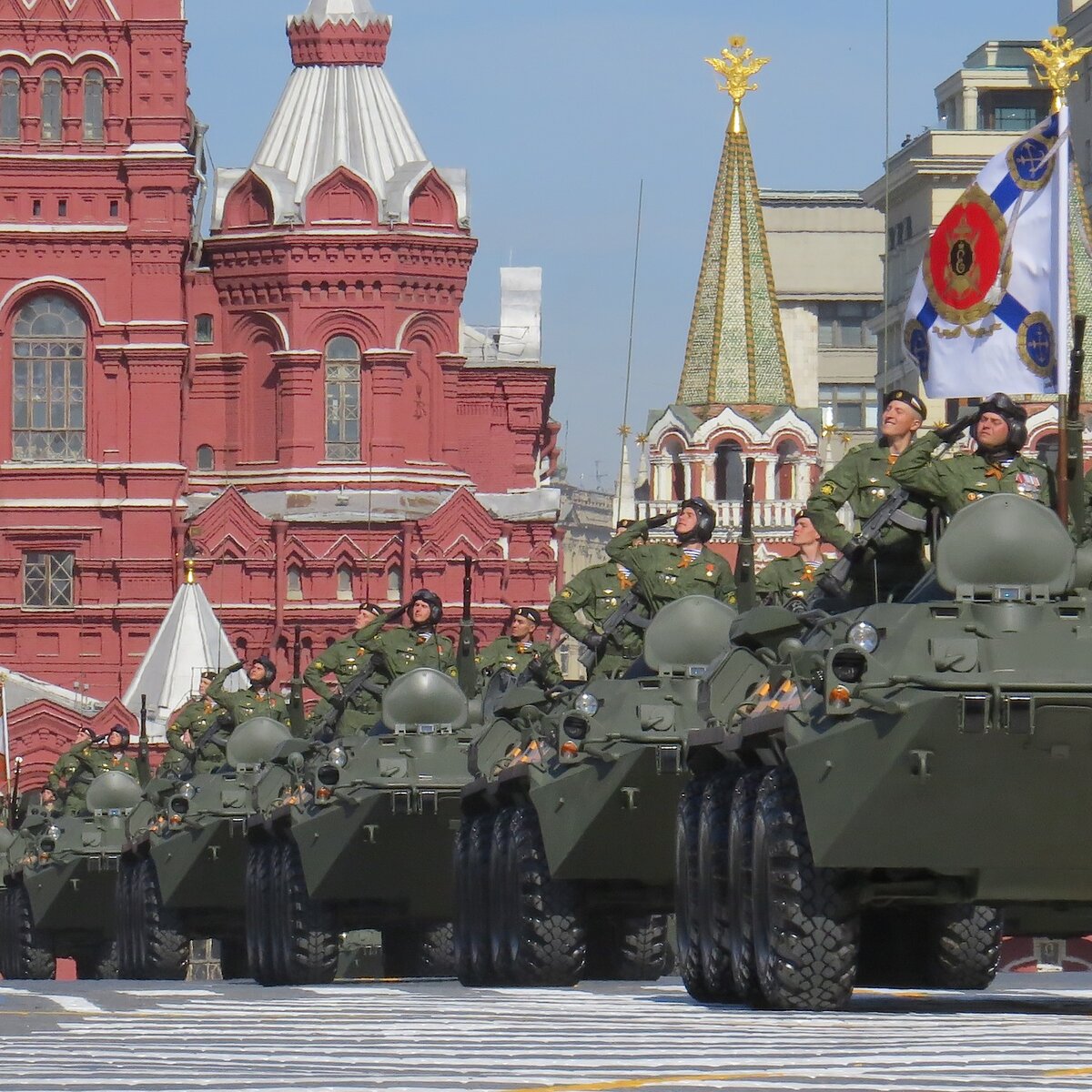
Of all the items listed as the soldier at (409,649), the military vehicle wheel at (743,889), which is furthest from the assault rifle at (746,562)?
the soldier at (409,649)

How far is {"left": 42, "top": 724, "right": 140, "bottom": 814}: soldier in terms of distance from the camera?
45844mm

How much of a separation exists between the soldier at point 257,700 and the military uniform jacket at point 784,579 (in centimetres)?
1122

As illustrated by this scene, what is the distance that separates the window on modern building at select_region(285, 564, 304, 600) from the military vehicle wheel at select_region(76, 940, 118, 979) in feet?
131

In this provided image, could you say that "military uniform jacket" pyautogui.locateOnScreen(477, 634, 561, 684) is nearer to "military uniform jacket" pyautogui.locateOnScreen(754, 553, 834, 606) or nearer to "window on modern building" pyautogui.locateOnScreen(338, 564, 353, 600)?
"military uniform jacket" pyautogui.locateOnScreen(754, 553, 834, 606)

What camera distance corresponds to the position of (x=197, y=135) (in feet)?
300

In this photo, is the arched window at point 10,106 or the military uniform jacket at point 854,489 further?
the arched window at point 10,106

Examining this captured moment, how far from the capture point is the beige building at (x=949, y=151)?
99.9m

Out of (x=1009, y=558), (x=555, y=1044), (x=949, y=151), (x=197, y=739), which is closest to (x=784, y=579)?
(x=1009, y=558)

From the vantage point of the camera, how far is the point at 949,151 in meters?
102

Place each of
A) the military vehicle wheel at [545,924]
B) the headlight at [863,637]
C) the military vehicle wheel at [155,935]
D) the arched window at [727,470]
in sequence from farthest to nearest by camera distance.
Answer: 1. the arched window at [727,470]
2. the military vehicle wheel at [155,935]
3. the military vehicle wheel at [545,924]
4. the headlight at [863,637]

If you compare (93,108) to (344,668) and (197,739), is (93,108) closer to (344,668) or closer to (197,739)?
(197,739)

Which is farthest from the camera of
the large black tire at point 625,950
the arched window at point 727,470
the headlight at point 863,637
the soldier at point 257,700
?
the arched window at point 727,470

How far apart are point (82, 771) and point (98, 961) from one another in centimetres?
760

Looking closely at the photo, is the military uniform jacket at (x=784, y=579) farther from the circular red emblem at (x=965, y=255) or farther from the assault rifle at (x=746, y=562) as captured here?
the assault rifle at (x=746, y=562)
